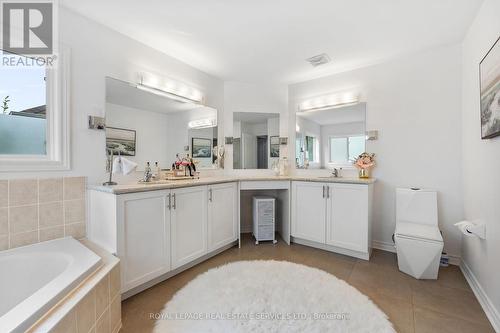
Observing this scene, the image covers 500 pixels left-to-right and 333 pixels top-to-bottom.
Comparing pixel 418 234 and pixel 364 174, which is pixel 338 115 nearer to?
pixel 364 174

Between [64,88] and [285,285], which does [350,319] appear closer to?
[285,285]

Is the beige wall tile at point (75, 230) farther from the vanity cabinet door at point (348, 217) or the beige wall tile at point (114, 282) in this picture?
the vanity cabinet door at point (348, 217)

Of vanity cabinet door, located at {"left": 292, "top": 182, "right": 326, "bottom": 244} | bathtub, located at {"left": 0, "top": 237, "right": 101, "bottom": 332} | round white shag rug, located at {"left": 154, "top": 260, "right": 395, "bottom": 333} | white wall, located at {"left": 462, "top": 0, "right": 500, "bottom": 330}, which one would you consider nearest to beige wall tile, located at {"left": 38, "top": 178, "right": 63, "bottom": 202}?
bathtub, located at {"left": 0, "top": 237, "right": 101, "bottom": 332}

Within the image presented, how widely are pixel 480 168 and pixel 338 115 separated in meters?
1.61

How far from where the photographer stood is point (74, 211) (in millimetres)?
1791

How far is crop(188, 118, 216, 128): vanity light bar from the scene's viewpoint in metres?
2.89

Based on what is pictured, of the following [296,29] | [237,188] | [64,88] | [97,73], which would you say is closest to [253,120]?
[237,188]

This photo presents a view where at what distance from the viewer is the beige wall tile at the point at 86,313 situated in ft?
3.40

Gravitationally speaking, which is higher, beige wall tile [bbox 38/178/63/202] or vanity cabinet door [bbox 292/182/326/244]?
beige wall tile [bbox 38/178/63/202]

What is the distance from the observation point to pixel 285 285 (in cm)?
189

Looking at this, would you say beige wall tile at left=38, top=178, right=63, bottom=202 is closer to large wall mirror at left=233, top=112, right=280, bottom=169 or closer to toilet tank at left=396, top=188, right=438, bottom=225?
large wall mirror at left=233, top=112, right=280, bottom=169

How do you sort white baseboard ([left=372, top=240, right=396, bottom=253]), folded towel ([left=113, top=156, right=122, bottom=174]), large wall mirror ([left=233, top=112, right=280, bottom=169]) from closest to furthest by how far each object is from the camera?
folded towel ([left=113, top=156, right=122, bottom=174]) < white baseboard ([left=372, top=240, right=396, bottom=253]) < large wall mirror ([left=233, top=112, right=280, bottom=169])

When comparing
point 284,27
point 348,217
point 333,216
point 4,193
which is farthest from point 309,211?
point 4,193

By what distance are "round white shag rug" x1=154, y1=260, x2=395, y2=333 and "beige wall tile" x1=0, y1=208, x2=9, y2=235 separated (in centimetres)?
121
